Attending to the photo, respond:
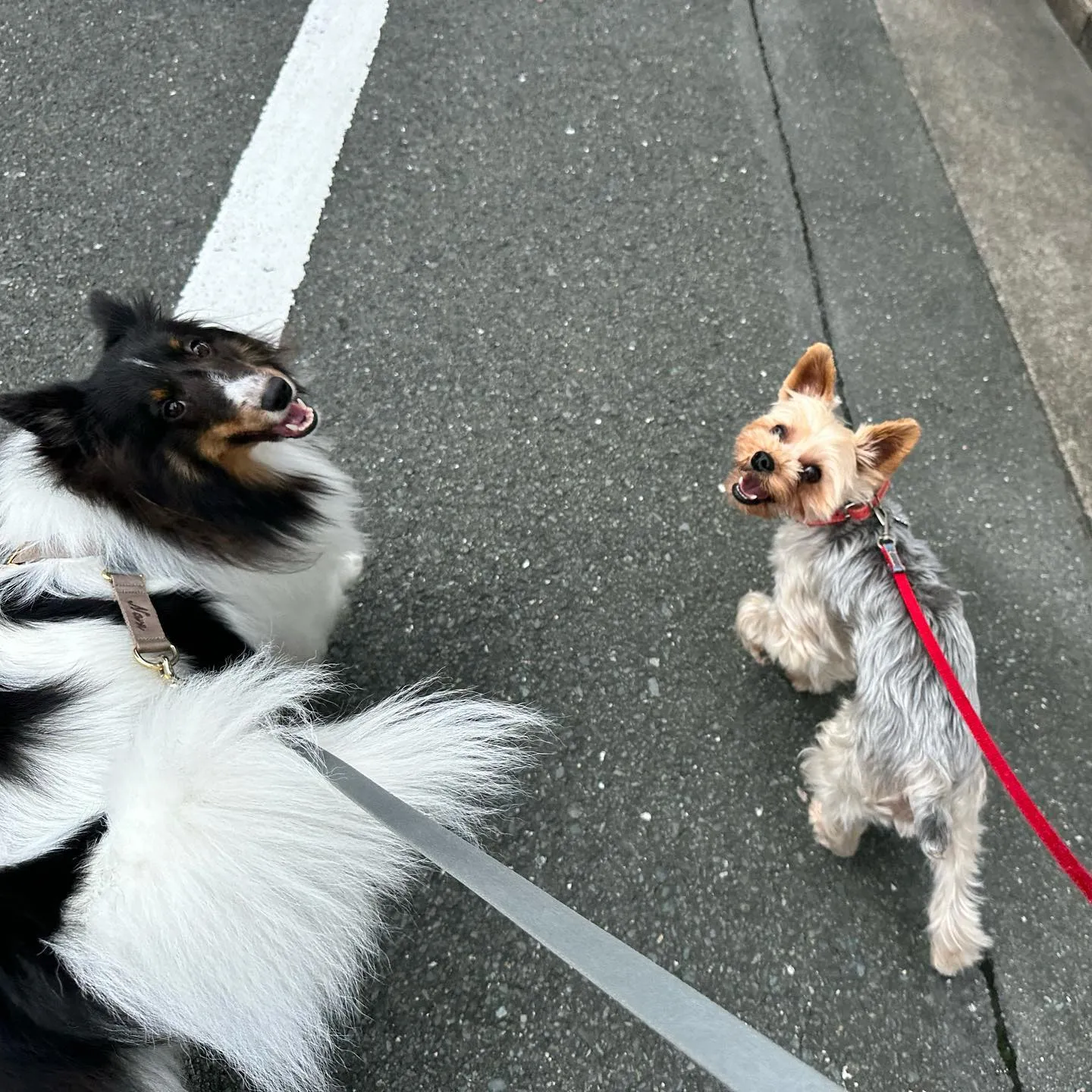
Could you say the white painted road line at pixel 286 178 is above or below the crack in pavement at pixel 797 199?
A: below

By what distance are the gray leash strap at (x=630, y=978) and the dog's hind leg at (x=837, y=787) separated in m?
0.80

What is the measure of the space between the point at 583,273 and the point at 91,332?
1865 millimetres

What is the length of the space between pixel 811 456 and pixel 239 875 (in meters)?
1.55

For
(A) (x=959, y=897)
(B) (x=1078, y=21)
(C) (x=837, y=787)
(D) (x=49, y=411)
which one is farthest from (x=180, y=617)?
(B) (x=1078, y=21)

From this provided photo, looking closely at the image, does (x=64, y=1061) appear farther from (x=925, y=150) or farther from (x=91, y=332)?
(x=925, y=150)

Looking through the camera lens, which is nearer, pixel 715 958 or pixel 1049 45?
pixel 715 958

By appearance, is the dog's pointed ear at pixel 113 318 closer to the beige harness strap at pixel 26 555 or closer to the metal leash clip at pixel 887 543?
the beige harness strap at pixel 26 555

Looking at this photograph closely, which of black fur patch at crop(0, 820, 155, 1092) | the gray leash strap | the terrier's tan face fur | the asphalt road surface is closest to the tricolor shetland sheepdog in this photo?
black fur patch at crop(0, 820, 155, 1092)

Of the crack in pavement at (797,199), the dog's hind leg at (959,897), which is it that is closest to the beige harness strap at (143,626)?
the dog's hind leg at (959,897)

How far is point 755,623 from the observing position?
215 centimetres

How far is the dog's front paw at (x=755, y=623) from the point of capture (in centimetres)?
214

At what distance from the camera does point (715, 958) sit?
185 cm

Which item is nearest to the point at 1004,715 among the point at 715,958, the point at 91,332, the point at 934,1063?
the point at 934,1063

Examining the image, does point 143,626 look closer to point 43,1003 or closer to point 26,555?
point 26,555
